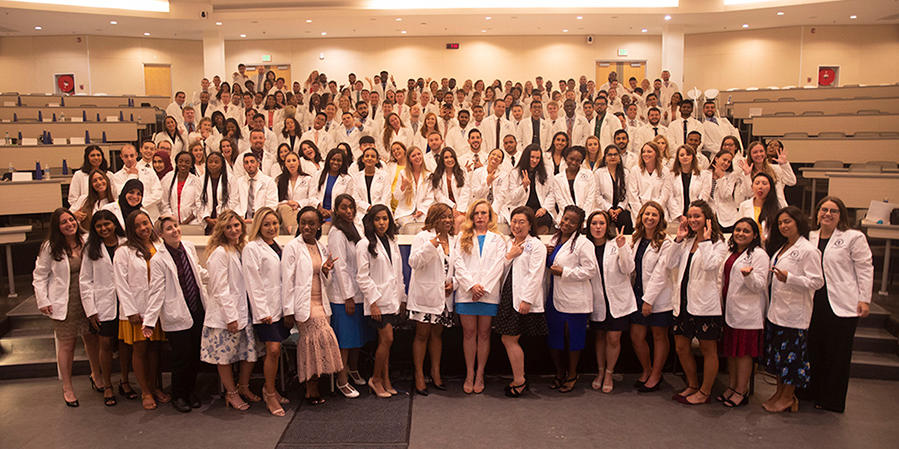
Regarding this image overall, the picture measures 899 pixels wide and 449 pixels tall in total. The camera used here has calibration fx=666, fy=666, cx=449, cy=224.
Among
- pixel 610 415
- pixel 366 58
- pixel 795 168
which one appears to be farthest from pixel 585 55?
pixel 610 415

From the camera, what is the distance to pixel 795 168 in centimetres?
1133

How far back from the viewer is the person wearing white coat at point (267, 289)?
496 centimetres

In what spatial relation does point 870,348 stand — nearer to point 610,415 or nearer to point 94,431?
point 610,415

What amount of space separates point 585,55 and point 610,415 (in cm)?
1666

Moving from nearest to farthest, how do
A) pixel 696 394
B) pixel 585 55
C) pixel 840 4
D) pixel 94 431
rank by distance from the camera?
pixel 94 431, pixel 696 394, pixel 840 4, pixel 585 55

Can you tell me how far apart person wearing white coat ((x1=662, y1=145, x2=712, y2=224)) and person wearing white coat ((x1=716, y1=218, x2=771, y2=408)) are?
2.14 metres

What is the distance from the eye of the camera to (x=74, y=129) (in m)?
12.3

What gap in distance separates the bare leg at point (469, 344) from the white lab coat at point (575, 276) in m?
0.69

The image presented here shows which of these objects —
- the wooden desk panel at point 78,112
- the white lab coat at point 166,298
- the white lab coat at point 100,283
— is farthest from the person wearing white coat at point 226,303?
→ the wooden desk panel at point 78,112

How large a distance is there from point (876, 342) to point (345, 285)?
4763mm

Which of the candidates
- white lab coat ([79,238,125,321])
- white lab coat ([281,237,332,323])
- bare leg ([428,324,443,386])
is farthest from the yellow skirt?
bare leg ([428,324,443,386])

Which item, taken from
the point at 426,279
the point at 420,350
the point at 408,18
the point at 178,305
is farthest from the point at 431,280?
the point at 408,18

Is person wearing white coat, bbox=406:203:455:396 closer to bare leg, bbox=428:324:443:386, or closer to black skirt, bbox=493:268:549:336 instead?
bare leg, bbox=428:324:443:386

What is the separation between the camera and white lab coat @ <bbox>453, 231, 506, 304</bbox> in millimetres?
5305
